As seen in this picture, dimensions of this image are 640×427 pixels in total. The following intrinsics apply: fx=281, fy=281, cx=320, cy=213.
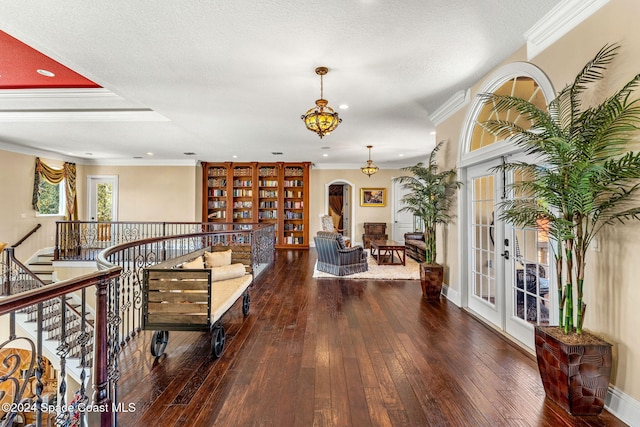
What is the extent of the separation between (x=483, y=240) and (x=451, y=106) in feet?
6.92

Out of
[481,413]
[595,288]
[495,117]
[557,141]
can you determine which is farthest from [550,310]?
[495,117]

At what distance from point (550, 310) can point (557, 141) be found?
166 cm

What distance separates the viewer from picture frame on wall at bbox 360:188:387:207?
10.6m

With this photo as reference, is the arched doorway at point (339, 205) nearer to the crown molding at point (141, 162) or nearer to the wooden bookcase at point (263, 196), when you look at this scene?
the wooden bookcase at point (263, 196)

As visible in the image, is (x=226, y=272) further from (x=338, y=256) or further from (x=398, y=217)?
(x=398, y=217)

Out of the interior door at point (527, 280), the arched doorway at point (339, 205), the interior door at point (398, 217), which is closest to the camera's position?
the interior door at point (527, 280)

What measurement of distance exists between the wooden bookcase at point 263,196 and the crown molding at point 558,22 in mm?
7839

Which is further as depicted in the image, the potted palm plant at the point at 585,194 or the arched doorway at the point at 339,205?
the arched doorway at the point at 339,205

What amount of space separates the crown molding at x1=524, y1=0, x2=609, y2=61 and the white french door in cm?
112

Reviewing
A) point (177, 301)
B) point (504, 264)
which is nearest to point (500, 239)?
point (504, 264)

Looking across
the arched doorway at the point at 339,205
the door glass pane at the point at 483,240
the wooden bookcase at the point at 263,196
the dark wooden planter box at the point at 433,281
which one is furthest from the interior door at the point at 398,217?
the door glass pane at the point at 483,240

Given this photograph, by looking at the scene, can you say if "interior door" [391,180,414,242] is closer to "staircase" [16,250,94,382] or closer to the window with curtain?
"staircase" [16,250,94,382]

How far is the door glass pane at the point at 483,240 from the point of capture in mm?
3660

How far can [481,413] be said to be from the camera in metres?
2.02
